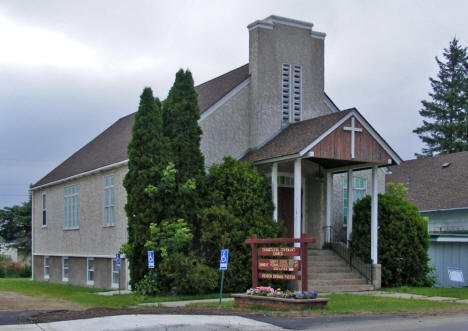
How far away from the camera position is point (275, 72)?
74.9 feet

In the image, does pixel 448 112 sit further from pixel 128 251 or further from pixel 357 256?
pixel 128 251

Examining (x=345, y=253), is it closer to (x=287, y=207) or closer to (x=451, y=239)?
(x=287, y=207)

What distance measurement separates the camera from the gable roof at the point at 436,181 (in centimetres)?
3017

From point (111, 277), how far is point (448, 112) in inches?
1493

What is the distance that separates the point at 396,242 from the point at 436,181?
1257 centimetres

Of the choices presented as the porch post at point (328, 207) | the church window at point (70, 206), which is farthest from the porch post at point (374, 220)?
the church window at point (70, 206)

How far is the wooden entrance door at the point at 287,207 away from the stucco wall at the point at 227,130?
6.86 ft

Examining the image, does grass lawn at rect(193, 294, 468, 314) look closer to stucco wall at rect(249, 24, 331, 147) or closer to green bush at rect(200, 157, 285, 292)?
green bush at rect(200, 157, 285, 292)

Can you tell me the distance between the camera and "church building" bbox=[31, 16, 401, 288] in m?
19.8

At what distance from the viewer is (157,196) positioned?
18688 millimetres

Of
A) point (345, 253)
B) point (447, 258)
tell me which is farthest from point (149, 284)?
point (447, 258)

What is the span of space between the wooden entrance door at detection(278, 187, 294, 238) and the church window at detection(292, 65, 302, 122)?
8.92 feet

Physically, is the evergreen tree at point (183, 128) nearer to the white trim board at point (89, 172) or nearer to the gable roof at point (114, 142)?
the gable roof at point (114, 142)

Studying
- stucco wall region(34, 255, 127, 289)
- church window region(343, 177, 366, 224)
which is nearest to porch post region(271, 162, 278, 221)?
church window region(343, 177, 366, 224)
